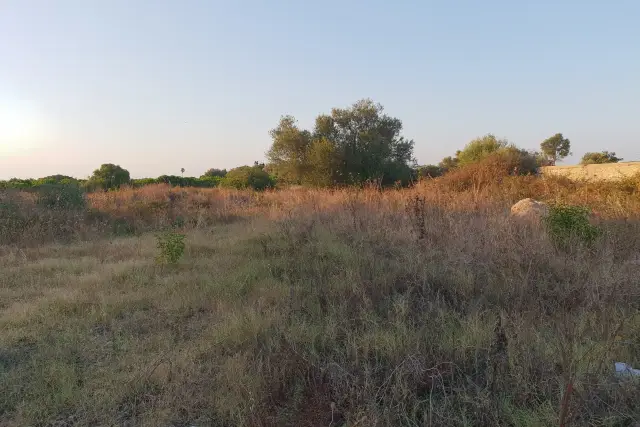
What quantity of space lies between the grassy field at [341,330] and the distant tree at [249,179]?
19074mm

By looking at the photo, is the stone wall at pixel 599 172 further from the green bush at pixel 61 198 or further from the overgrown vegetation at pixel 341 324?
the green bush at pixel 61 198

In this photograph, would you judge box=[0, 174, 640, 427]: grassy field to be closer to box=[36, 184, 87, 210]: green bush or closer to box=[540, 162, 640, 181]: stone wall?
box=[540, 162, 640, 181]: stone wall

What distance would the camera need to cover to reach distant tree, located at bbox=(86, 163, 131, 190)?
2325cm

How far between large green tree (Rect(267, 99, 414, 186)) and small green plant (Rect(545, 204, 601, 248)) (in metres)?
15.6

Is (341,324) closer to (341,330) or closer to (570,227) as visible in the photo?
(341,330)

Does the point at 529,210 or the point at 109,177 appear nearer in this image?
the point at 529,210

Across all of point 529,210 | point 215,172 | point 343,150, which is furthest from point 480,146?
point 215,172

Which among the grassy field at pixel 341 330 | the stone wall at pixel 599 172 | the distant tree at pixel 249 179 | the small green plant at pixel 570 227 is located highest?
the distant tree at pixel 249 179

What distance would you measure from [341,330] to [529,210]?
5.41 meters

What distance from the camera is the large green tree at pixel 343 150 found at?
70.9 feet

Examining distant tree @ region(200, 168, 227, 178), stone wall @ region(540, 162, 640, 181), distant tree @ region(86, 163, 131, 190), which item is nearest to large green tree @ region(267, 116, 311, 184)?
distant tree @ region(86, 163, 131, 190)

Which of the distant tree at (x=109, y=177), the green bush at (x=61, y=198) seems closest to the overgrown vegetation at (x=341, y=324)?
the green bush at (x=61, y=198)

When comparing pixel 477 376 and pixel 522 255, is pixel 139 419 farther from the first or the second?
pixel 522 255

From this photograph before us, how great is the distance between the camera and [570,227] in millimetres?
5336
